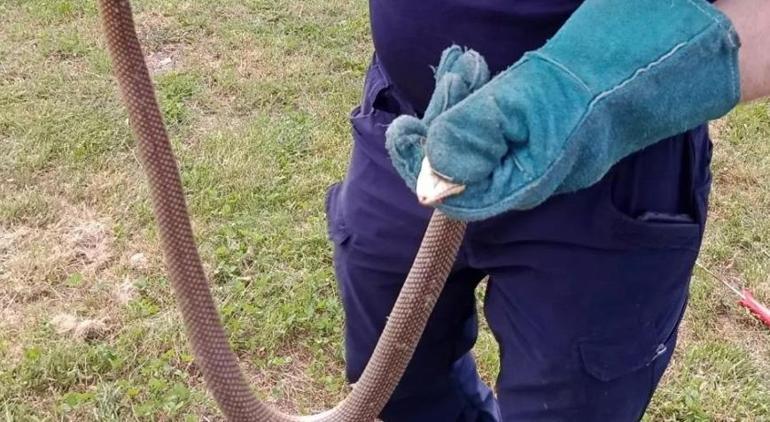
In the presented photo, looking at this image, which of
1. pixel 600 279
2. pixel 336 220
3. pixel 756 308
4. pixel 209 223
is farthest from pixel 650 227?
pixel 209 223

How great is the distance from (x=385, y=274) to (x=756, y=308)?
127cm

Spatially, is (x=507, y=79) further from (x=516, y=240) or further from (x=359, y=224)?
(x=359, y=224)

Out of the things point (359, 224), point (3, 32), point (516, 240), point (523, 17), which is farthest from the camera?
point (3, 32)

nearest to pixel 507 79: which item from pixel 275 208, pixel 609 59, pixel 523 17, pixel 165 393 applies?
pixel 609 59

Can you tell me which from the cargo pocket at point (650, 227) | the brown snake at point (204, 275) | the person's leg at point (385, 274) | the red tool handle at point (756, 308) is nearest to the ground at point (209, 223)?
the red tool handle at point (756, 308)

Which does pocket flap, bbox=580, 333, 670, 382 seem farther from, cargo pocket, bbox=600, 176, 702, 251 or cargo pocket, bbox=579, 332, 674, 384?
cargo pocket, bbox=600, 176, 702, 251

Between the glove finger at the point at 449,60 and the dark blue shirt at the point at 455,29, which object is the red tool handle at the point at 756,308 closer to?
the dark blue shirt at the point at 455,29

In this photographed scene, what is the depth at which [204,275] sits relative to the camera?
1.09 m

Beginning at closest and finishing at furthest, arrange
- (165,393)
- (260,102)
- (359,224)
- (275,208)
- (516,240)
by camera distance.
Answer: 1. (516,240)
2. (359,224)
3. (165,393)
4. (275,208)
5. (260,102)

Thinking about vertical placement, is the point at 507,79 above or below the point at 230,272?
above

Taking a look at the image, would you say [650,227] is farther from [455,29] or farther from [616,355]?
[455,29]

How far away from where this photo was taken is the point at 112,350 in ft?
6.80

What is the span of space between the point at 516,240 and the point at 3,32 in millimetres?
2832

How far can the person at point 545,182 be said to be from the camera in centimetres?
Result: 80
